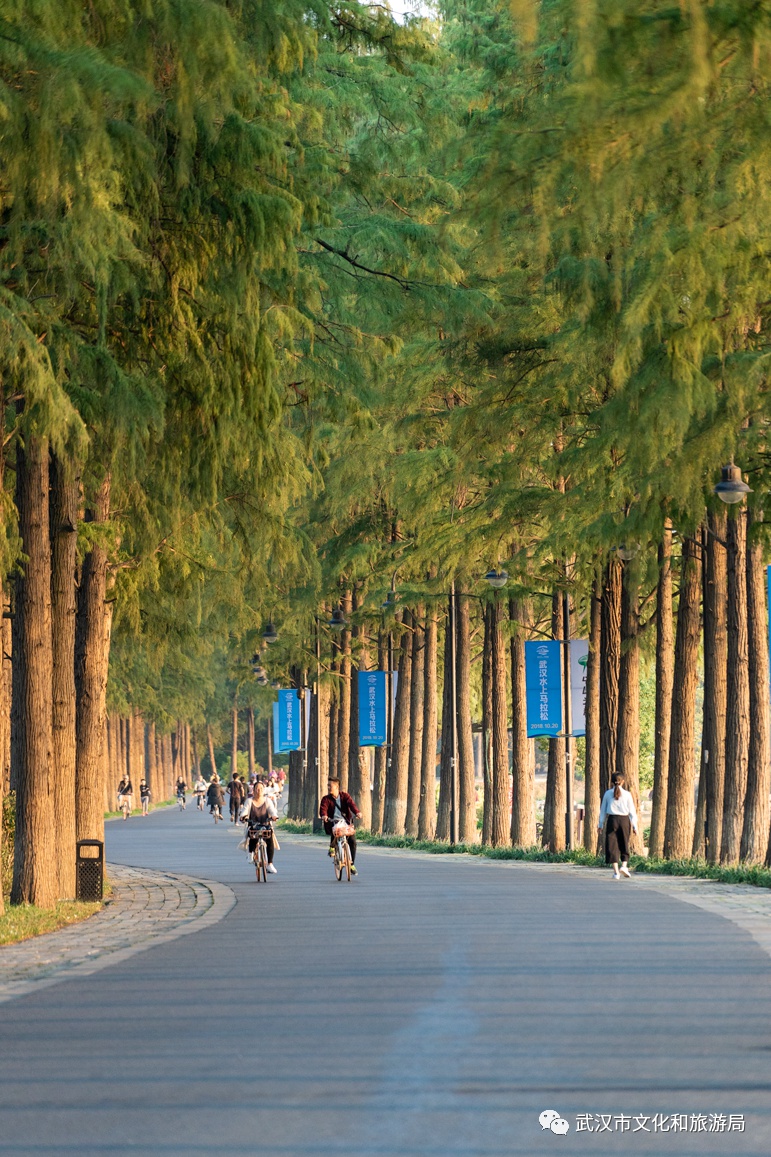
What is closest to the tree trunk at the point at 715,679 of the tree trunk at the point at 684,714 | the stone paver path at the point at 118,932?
the tree trunk at the point at 684,714

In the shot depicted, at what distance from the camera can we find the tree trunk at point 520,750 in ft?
132

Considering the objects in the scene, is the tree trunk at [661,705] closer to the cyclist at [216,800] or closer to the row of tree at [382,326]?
the row of tree at [382,326]

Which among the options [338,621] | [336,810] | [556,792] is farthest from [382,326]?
[338,621]

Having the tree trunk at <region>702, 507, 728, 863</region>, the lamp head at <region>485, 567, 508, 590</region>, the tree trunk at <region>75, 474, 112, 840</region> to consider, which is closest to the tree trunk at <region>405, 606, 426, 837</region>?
the lamp head at <region>485, 567, 508, 590</region>

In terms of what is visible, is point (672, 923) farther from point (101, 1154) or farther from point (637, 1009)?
point (101, 1154)

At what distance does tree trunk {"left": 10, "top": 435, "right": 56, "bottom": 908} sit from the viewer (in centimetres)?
2097

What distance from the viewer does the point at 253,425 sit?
17203 mm

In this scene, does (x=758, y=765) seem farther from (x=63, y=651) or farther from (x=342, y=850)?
(x=63, y=651)

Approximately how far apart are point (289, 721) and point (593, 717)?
72.9ft

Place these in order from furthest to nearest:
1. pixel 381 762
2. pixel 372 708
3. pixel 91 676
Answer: pixel 381 762 < pixel 372 708 < pixel 91 676

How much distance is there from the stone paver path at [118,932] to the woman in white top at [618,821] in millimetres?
5805

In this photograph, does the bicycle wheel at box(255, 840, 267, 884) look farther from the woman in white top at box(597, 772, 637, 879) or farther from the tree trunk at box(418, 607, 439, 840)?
the tree trunk at box(418, 607, 439, 840)

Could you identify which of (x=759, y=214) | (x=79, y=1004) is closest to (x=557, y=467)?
(x=759, y=214)

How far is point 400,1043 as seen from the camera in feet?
32.7
